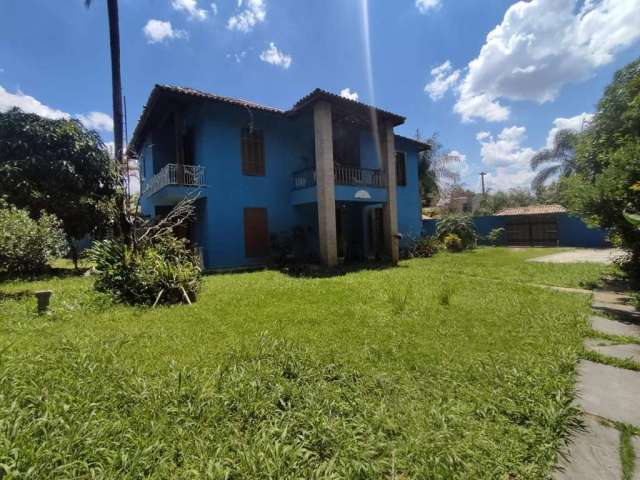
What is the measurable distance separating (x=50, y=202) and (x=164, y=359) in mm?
10788

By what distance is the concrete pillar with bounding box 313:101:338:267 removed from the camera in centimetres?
1060

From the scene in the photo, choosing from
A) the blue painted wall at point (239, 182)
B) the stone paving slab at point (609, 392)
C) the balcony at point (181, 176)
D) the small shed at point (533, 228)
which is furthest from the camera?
the small shed at point (533, 228)

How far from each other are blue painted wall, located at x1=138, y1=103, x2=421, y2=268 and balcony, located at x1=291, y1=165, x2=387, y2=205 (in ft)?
0.17

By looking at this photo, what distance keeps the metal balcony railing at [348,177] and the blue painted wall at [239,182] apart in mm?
400

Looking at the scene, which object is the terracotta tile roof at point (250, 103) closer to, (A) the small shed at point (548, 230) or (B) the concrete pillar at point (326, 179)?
(B) the concrete pillar at point (326, 179)

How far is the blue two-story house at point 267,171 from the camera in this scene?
35.4ft

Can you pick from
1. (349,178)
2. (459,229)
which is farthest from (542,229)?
(349,178)

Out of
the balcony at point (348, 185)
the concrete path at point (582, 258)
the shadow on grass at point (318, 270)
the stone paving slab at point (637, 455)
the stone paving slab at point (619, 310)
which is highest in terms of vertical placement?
the balcony at point (348, 185)

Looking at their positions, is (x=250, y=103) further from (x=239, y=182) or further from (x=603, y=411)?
(x=603, y=411)

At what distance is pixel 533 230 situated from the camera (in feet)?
69.3

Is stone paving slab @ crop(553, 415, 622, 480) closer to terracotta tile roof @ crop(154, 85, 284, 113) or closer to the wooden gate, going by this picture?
terracotta tile roof @ crop(154, 85, 284, 113)

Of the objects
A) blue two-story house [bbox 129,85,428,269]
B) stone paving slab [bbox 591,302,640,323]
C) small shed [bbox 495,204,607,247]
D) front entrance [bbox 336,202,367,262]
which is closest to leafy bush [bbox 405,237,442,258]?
blue two-story house [bbox 129,85,428,269]

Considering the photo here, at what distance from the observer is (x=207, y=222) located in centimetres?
1127

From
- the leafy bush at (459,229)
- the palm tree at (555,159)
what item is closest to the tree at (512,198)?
the palm tree at (555,159)
